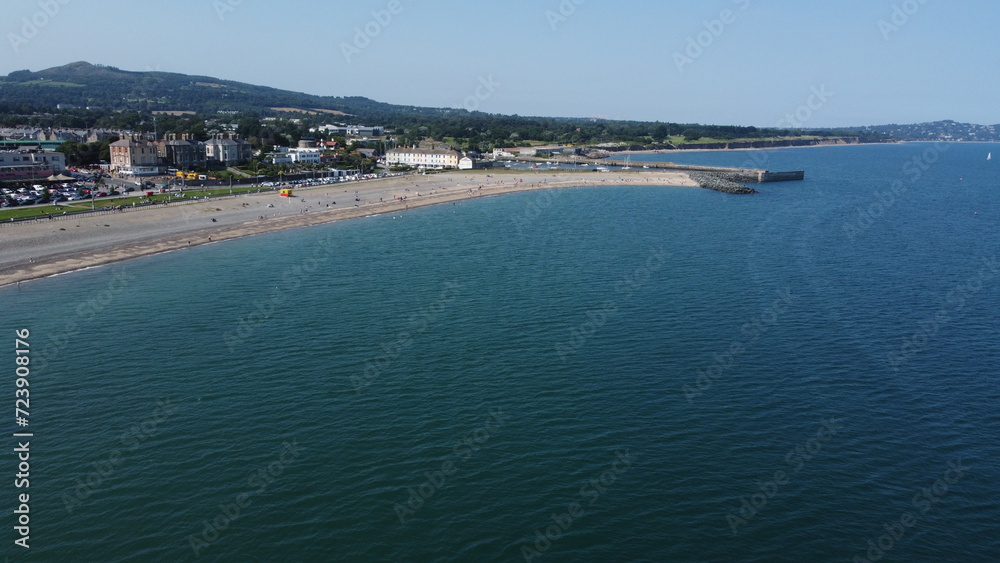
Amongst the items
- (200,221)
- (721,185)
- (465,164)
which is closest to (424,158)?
(465,164)

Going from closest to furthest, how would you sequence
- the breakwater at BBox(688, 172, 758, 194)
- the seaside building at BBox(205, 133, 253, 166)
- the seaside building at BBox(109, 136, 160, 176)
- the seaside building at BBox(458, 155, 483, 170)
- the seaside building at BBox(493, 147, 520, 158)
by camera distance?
the seaside building at BBox(109, 136, 160, 176) < the seaside building at BBox(205, 133, 253, 166) < the breakwater at BBox(688, 172, 758, 194) < the seaside building at BBox(458, 155, 483, 170) < the seaside building at BBox(493, 147, 520, 158)

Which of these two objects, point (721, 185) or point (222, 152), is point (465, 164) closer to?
point (222, 152)

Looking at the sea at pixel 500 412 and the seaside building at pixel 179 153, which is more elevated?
the seaside building at pixel 179 153

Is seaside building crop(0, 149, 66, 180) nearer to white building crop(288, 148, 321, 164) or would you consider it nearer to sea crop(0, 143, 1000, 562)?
white building crop(288, 148, 321, 164)

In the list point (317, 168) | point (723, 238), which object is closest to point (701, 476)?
point (723, 238)

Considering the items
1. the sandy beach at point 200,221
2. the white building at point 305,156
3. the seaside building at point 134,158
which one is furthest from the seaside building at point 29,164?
the white building at point 305,156

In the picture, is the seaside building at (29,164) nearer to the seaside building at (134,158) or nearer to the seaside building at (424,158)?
the seaside building at (134,158)

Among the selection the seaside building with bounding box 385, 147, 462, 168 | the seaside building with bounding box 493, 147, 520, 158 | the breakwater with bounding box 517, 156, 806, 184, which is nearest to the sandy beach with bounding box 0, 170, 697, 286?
the seaside building with bounding box 385, 147, 462, 168
